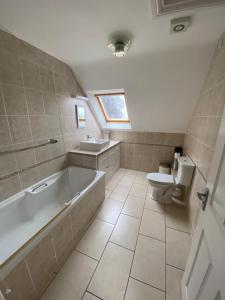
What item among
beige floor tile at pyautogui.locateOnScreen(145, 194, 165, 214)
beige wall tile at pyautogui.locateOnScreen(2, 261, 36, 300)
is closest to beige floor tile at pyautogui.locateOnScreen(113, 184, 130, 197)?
beige floor tile at pyautogui.locateOnScreen(145, 194, 165, 214)

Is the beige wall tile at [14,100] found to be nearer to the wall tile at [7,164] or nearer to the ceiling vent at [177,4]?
the wall tile at [7,164]

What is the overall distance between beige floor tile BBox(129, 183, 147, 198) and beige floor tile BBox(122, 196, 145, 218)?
0.35 ft

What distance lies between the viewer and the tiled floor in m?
1.09

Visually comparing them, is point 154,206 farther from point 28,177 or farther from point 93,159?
point 28,177

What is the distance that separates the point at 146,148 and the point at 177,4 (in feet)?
7.85

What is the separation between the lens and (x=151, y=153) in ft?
10.0

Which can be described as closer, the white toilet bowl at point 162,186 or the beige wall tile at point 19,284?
the beige wall tile at point 19,284

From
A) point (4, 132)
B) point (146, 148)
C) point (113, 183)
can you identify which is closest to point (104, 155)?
point (113, 183)

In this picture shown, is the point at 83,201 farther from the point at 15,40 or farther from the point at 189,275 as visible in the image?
the point at 15,40

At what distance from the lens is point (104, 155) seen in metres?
2.46

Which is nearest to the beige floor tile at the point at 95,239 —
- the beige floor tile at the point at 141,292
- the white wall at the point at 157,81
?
the beige floor tile at the point at 141,292

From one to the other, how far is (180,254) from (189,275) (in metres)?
0.50

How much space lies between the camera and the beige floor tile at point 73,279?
1.06m

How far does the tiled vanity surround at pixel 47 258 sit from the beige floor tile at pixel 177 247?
99cm
